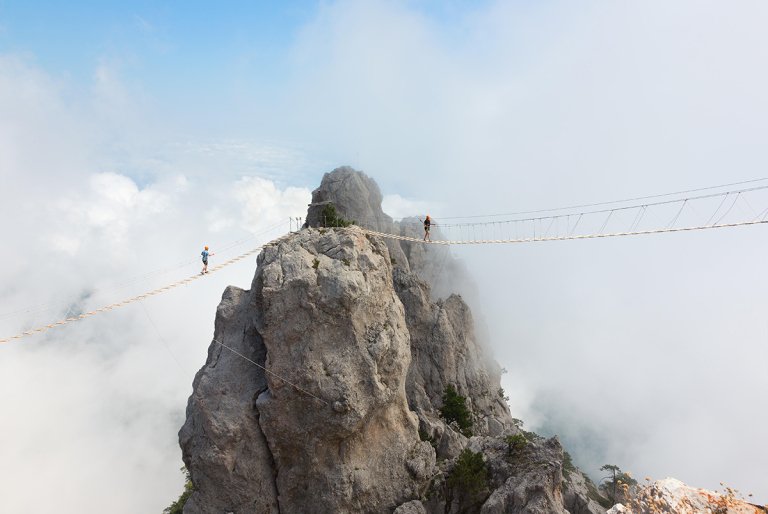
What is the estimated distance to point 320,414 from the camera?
27125mm

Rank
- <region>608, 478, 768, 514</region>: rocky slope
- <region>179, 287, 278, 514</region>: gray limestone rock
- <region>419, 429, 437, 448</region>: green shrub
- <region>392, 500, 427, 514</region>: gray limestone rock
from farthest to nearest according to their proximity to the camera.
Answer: <region>419, 429, 437, 448</region>: green shrub < <region>179, 287, 278, 514</region>: gray limestone rock < <region>392, 500, 427, 514</region>: gray limestone rock < <region>608, 478, 768, 514</region>: rocky slope

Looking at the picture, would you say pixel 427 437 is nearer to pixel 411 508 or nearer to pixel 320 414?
pixel 411 508

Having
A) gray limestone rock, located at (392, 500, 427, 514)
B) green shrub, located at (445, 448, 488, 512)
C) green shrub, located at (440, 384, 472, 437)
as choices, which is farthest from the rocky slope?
green shrub, located at (440, 384, 472, 437)

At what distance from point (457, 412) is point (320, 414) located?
18.3 m

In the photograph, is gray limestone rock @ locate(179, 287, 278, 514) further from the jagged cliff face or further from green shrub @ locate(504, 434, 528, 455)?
green shrub @ locate(504, 434, 528, 455)

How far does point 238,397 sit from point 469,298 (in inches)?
1859

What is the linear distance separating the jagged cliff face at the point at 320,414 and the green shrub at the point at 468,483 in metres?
0.37

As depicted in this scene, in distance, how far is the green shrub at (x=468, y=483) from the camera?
27469 millimetres

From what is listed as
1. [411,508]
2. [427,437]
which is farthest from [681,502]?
[427,437]

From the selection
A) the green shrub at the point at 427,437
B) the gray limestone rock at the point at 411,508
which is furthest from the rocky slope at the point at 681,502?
the green shrub at the point at 427,437

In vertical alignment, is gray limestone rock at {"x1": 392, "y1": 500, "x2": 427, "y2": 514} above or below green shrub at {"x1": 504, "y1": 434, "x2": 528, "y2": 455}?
below

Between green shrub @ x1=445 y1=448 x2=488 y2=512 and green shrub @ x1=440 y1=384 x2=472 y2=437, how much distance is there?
1185cm

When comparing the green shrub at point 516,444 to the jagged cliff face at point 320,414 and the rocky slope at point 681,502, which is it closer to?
the jagged cliff face at point 320,414

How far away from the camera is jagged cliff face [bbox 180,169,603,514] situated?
2730cm
